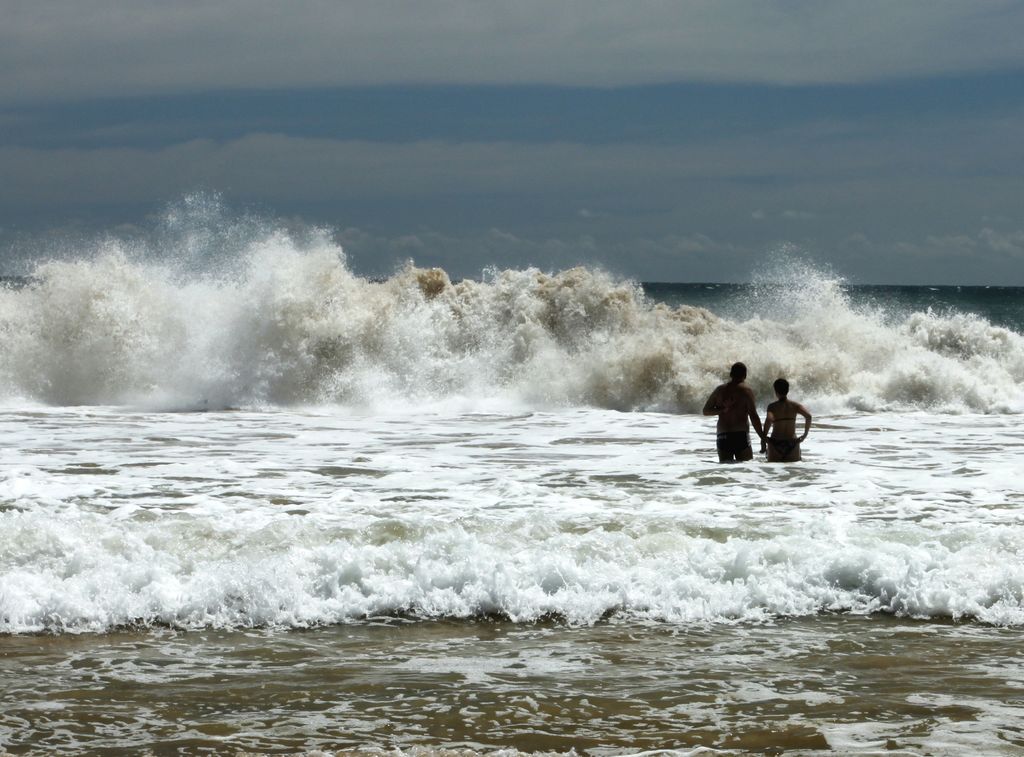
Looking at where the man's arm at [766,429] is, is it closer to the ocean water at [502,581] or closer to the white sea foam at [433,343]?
the ocean water at [502,581]

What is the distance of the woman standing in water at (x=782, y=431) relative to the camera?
11.5 metres

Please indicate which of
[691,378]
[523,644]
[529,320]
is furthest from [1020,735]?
[529,320]

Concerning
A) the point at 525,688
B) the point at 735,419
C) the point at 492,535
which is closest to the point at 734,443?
the point at 735,419

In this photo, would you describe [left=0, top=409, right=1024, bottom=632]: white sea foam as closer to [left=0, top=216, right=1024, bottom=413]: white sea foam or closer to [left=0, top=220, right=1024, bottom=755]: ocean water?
[left=0, top=220, right=1024, bottom=755]: ocean water

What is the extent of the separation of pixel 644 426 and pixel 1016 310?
6018cm

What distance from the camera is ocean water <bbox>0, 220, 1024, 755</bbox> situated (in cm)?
502

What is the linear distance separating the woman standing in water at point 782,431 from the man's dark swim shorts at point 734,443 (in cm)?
19

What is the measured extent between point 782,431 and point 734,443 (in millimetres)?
511

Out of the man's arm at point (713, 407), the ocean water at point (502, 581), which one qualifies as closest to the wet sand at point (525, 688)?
the ocean water at point (502, 581)

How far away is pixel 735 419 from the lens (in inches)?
457

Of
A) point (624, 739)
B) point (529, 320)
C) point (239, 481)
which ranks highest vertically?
point (529, 320)

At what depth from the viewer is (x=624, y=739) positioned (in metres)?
4.76

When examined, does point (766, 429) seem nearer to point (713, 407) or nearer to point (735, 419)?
point (735, 419)

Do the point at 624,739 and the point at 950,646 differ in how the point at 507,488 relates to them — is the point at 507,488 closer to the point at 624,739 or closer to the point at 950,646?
the point at 950,646
